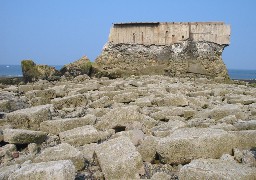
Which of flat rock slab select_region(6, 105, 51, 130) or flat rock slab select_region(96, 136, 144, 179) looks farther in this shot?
flat rock slab select_region(6, 105, 51, 130)

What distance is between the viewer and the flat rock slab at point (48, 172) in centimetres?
210

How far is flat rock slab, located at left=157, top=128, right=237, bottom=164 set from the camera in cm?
253

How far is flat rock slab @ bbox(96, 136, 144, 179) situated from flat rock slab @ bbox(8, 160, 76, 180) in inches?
11.0

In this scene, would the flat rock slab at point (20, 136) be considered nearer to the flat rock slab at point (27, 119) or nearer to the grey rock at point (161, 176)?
the flat rock slab at point (27, 119)

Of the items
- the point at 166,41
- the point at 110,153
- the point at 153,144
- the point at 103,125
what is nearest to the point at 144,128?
the point at 103,125

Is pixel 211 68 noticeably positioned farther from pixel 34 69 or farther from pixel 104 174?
pixel 104 174

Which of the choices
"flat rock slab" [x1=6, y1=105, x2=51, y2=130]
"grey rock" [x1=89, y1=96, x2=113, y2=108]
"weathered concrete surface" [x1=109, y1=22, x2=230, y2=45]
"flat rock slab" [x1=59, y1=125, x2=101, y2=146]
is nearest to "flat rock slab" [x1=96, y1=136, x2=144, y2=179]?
"flat rock slab" [x1=59, y1=125, x2=101, y2=146]

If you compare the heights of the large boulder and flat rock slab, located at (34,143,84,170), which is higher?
the large boulder

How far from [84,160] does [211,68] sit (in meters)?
13.4

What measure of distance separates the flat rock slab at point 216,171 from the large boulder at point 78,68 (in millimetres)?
13704

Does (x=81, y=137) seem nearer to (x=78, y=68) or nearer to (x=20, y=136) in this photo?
(x=20, y=136)

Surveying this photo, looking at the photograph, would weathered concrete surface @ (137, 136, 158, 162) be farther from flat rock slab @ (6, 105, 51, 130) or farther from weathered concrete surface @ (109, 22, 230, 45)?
weathered concrete surface @ (109, 22, 230, 45)

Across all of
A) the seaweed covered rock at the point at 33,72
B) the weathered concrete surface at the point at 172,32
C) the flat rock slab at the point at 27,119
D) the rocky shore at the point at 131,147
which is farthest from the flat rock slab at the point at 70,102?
the weathered concrete surface at the point at 172,32

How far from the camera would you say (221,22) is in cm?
1486
